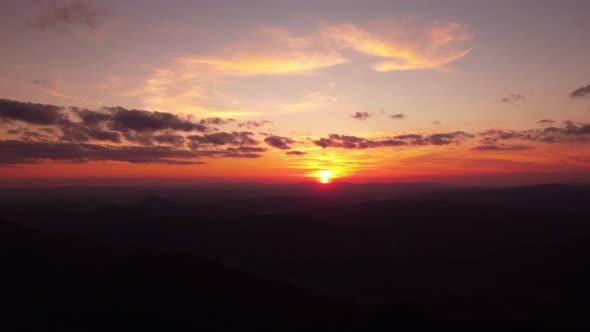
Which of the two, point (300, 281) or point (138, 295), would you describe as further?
point (300, 281)

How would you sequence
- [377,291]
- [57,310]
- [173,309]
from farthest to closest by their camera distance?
[377,291] < [173,309] < [57,310]

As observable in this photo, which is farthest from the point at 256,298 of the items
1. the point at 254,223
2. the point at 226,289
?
the point at 254,223

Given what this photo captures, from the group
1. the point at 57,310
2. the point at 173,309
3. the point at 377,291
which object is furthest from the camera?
the point at 377,291

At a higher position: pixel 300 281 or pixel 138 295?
pixel 138 295

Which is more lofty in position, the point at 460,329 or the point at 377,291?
the point at 460,329

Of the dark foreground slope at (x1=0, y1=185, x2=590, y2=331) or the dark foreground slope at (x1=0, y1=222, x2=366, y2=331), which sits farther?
the dark foreground slope at (x1=0, y1=185, x2=590, y2=331)

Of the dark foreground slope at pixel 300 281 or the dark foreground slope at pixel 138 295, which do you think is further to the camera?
the dark foreground slope at pixel 300 281

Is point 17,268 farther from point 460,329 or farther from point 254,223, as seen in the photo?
point 254,223

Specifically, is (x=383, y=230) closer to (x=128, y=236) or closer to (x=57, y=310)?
(x=128, y=236)

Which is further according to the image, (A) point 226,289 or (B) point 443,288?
(B) point 443,288
